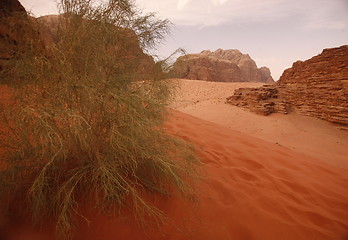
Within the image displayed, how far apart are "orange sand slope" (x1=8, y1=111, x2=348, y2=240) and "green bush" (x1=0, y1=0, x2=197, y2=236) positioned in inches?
6.9

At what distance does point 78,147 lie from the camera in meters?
1.62

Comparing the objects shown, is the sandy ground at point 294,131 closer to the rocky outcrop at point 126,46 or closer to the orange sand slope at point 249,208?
the orange sand slope at point 249,208

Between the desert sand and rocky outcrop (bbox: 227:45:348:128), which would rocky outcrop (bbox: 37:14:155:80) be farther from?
rocky outcrop (bbox: 227:45:348:128)

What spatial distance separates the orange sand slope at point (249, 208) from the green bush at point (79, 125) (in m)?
0.18

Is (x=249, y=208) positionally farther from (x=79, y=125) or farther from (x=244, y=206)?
(x=79, y=125)

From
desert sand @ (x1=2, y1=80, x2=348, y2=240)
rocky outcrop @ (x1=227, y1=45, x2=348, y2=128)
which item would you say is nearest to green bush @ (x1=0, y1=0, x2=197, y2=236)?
desert sand @ (x1=2, y1=80, x2=348, y2=240)

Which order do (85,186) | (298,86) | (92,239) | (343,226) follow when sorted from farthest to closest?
(298,86)
(343,226)
(85,186)
(92,239)

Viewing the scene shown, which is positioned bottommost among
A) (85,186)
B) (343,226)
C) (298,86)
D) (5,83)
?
(343,226)

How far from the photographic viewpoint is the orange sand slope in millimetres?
1449

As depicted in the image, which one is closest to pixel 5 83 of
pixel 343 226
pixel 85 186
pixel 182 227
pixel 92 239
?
pixel 85 186

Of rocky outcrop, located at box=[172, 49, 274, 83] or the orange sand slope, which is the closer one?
the orange sand slope

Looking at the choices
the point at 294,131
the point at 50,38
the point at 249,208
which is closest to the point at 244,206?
the point at 249,208

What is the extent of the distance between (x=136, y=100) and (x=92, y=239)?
44.8 inches

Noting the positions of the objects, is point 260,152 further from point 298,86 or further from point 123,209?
point 298,86
